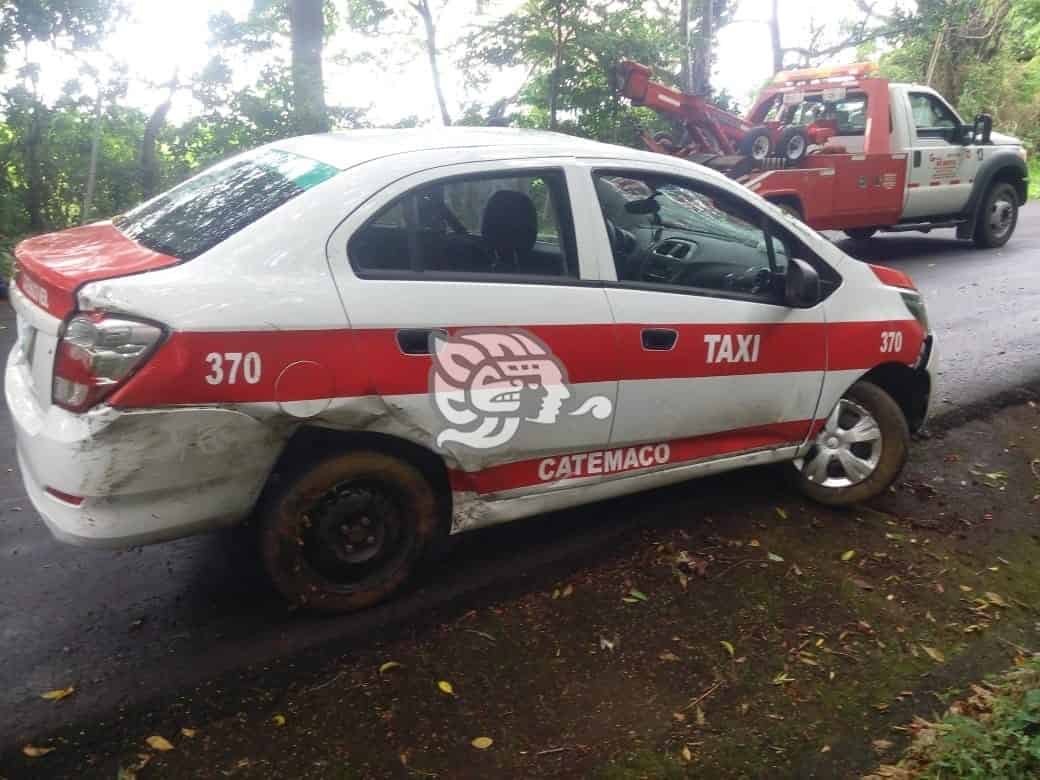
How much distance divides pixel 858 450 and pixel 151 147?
9.46 meters

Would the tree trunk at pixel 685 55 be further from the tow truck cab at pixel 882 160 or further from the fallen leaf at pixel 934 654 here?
the fallen leaf at pixel 934 654

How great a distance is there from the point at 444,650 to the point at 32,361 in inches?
69.2

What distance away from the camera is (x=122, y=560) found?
3727 mm

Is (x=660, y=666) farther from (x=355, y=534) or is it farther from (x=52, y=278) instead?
(x=52, y=278)

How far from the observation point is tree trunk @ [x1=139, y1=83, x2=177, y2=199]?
10.7 metres

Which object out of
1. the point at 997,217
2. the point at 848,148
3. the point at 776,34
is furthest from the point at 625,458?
the point at 776,34

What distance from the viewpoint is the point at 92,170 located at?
31.8ft

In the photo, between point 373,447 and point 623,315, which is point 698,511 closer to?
point 623,315

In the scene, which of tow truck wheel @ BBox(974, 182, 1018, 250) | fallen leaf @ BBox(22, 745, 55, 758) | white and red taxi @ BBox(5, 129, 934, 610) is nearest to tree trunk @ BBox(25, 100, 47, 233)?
white and red taxi @ BBox(5, 129, 934, 610)

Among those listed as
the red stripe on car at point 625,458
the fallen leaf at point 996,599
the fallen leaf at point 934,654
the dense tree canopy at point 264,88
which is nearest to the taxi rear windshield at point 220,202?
the red stripe on car at point 625,458

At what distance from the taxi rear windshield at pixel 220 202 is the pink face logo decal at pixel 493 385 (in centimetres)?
78

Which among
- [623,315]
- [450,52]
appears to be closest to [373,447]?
[623,315]

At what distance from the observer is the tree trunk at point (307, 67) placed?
1066 centimetres

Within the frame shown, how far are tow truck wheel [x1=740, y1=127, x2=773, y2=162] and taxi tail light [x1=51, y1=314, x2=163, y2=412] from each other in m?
8.76
